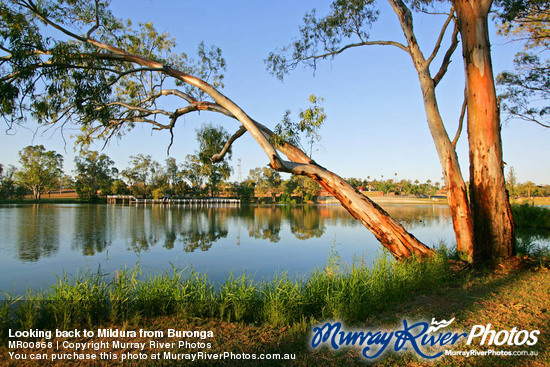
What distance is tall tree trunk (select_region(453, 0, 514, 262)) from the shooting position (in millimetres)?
4531

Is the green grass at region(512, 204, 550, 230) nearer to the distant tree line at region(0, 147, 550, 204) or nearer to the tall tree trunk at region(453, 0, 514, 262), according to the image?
the tall tree trunk at region(453, 0, 514, 262)

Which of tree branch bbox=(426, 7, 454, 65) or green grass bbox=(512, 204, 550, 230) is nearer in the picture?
tree branch bbox=(426, 7, 454, 65)

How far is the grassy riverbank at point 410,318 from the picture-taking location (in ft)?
7.35

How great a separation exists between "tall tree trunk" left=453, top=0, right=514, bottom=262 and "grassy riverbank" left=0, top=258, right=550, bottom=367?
2.04ft

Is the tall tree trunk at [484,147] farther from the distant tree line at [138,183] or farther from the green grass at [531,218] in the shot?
the distant tree line at [138,183]

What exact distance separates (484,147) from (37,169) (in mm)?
58317

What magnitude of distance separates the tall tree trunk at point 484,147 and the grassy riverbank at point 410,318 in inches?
24.4

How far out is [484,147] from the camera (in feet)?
15.1

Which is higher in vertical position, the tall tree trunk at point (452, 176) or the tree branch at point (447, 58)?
the tree branch at point (447, 58)

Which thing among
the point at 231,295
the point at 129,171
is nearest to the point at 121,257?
the point at 231,295

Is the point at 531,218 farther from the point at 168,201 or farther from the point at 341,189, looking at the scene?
the point at 168,201

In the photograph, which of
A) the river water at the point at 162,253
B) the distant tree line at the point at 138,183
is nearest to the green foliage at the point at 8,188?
the distant tree line at the point at 138,183

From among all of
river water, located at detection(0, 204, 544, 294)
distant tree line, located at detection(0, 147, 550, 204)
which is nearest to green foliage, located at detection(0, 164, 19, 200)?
distant tree line, located at detection(0, 147, 550, 204)

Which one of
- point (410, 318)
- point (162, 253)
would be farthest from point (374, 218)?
point (162, 253)
